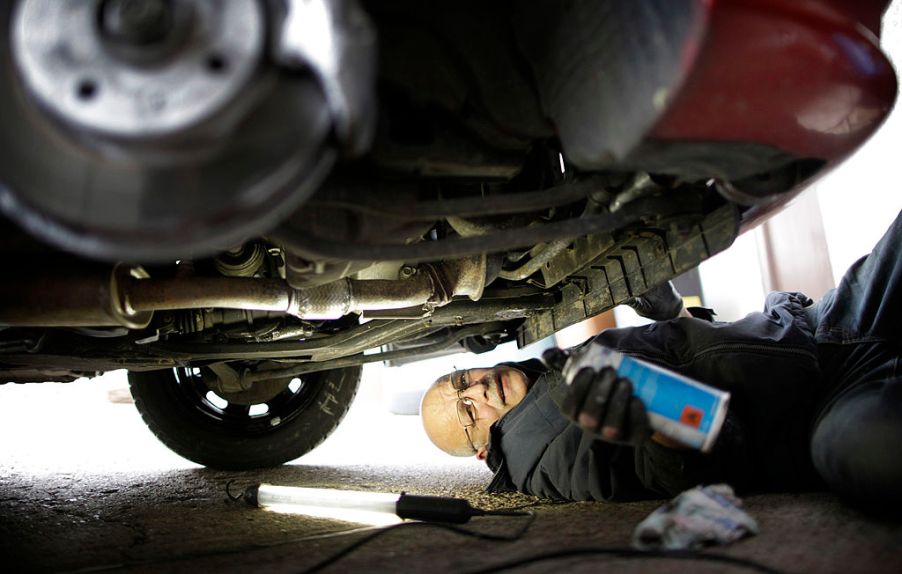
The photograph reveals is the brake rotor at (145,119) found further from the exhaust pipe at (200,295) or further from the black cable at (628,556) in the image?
the black cable at (628,556)

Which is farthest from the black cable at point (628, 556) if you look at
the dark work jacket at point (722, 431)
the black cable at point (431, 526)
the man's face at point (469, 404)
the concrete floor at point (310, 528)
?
the man's face at point (469, 404)

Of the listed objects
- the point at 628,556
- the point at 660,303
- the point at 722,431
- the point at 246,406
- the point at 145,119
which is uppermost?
the point at 145,119

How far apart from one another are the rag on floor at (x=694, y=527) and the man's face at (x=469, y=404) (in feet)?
2.75

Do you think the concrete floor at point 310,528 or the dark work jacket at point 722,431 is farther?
the dark work jacket at point 722,431

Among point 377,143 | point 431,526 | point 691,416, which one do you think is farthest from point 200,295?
point 691,416

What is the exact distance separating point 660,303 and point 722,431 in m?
0.68

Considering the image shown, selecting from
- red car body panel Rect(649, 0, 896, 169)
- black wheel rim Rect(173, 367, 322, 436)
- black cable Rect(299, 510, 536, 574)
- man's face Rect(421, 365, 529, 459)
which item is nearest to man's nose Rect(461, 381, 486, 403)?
man's face Rect(421, 365, 529, 459)

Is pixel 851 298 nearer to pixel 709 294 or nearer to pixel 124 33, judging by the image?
pixel 124 33

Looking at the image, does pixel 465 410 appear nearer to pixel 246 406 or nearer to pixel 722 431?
pixel 246 406

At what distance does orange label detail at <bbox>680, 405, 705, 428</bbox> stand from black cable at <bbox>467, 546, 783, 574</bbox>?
0.18 m

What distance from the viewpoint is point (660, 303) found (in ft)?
5.48

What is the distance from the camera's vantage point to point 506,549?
831 millimetres

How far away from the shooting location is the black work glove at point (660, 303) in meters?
1.66

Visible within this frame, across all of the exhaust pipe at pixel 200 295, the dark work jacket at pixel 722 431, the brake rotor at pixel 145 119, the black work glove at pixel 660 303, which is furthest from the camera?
the black work glove at pixel 660 303
